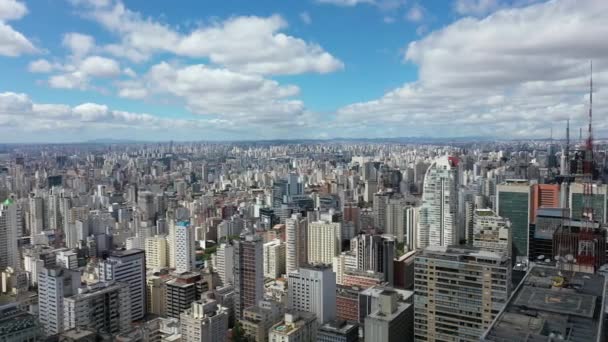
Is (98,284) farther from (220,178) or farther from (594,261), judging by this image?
(220,178)

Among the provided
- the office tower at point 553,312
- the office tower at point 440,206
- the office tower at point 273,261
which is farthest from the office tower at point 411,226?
the office tower at point 553,312

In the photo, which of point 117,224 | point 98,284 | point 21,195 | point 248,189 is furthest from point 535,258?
point 21,195

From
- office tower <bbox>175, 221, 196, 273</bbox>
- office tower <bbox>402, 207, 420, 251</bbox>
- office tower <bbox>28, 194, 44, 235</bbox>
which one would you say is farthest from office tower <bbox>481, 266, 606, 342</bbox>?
office tower <bbox>28, 194, 44, 235</bbox>

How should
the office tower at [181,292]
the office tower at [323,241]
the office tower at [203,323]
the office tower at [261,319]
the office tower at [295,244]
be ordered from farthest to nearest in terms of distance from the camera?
1. the office tower at [323,241]
2. the office tower at [295,244]
3. the office tower at [181,292]
4. the office tower at [261,319]
5. the office tower at [203,323]

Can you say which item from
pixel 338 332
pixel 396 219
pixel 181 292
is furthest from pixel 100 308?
pixel 396 219

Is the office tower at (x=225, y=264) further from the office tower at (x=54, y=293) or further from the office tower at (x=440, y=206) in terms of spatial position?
the office tower at (x=440, y=206)
